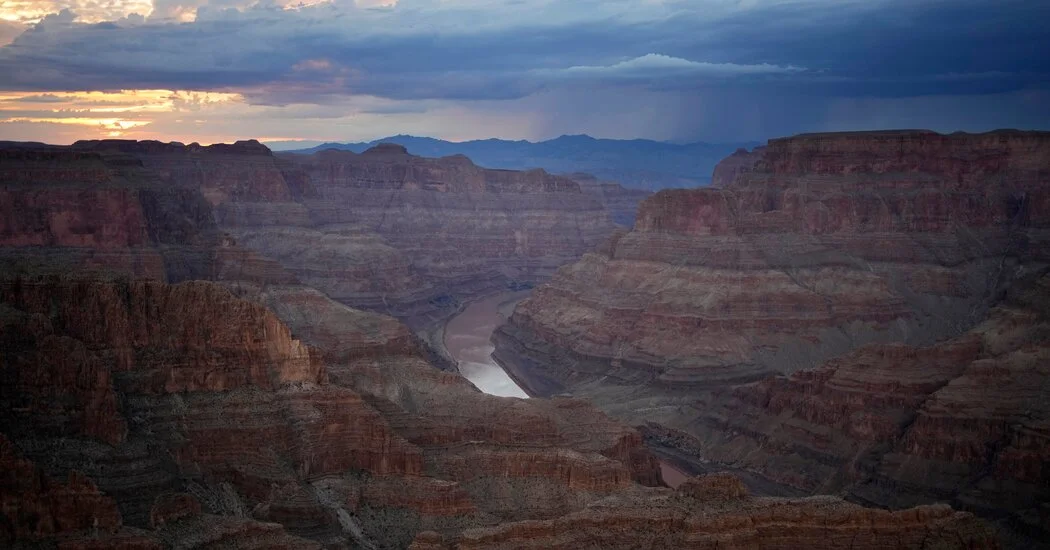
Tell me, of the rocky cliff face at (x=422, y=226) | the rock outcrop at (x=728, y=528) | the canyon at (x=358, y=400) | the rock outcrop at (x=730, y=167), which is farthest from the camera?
the rock outcrop at (x=730, y=167)

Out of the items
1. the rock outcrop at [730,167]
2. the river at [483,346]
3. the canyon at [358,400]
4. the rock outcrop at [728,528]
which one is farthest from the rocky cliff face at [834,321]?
the rock outcrop at [730,167]

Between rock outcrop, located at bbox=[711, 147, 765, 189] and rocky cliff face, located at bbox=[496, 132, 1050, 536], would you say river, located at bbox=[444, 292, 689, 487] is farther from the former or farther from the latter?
rock outcrop, located at bbox=[711, 147, 765, 189]

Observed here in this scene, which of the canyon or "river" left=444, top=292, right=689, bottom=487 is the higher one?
the canyon

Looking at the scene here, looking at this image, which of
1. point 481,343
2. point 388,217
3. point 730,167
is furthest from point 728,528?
point 730,167

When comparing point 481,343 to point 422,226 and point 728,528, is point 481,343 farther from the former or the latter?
point 728,528

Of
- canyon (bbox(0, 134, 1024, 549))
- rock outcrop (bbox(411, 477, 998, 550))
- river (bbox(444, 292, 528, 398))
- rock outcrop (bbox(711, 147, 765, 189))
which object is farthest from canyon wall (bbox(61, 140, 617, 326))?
rock outcrop (bbox(411, 477, 998, 550))

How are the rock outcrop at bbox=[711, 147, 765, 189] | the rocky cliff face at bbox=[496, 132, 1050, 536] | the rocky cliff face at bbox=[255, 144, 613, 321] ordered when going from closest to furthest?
the rocky cliff face at bbox=[496, 132, 1050, 536] → the rocky cliff face at bbox=[255, 144, 613, 321] → the rock outcrop at bbox=[711, 147, 765, 189]

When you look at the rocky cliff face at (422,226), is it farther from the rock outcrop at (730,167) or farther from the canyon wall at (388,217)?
the rock outcrop at (730,167)
